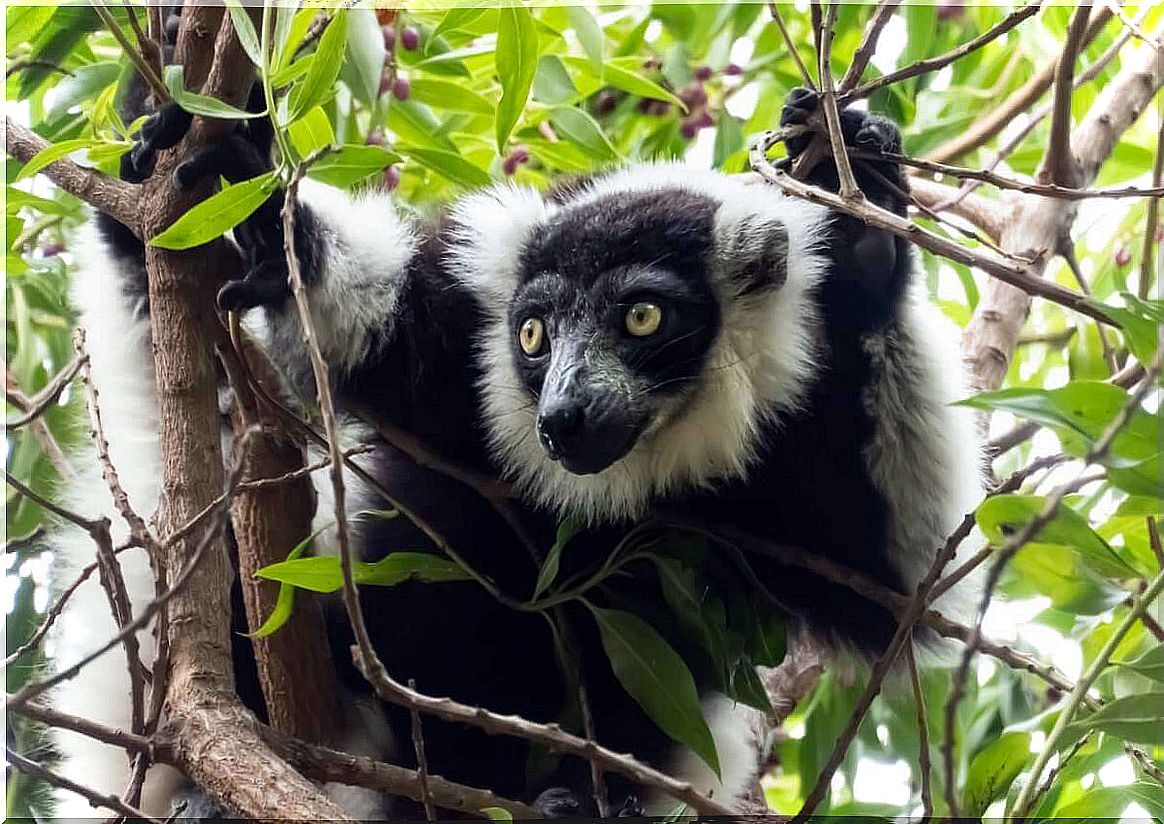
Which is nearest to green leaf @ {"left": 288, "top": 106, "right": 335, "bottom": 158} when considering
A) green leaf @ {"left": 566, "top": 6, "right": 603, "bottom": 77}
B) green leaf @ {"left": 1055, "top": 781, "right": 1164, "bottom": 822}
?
green leaf @ {"left": 566, "top": 6, "right": 603, "bottom": 77}

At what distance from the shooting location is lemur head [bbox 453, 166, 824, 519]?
2.20 m

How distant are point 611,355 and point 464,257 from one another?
48 cm

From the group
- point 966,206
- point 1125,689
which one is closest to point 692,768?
point 1125,689

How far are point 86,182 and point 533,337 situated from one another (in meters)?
0.81

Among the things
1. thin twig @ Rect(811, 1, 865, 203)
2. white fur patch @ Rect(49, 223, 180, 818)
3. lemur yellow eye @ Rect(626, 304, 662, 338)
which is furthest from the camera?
white fur patch @ Rect(49, 223, 180, 818)

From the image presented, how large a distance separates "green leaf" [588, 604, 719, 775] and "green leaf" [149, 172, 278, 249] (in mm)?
860

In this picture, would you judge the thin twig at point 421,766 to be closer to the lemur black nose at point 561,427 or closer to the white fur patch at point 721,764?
the lemur black nose at point 561,427

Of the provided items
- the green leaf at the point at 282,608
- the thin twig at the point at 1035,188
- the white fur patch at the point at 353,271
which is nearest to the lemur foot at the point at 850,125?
the thin twig at the point at 1035,188

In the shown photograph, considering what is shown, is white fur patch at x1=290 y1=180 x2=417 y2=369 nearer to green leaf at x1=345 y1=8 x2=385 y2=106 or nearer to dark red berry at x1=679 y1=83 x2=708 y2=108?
green leaf at x1=345 y1=8 x2=385 y2=106

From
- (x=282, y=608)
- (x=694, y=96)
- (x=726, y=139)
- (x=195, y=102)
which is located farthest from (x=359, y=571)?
(x=694, y=96)

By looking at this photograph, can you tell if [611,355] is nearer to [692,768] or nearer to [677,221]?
[677,221]

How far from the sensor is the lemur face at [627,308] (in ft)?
7.05

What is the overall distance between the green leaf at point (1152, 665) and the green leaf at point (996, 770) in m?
0.22

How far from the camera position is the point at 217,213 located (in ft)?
5.70
